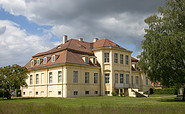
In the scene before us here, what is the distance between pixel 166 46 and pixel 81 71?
16.7m

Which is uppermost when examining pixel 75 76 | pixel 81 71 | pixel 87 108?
pixel 81 71

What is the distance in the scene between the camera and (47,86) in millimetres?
38656

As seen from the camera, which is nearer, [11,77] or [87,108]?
[87,108]

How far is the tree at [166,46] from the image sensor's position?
24.2m

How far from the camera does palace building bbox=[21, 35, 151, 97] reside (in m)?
36.1

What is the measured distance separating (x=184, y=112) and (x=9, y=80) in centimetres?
2688

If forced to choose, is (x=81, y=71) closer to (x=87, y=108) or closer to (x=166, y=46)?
(x=166, y=46)

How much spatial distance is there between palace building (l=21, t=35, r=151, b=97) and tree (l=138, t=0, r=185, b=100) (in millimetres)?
13079

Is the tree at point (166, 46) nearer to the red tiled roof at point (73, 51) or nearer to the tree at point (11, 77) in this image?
the red tiled roof at point (73, 51)

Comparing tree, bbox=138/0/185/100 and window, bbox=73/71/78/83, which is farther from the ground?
tree, bbox=138/0/185/100

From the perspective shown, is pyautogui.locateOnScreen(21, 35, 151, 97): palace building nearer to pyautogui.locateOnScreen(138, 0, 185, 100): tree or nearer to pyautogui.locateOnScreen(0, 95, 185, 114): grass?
pyautogui.locateOnScreen(138, 0, 185, 100): tree

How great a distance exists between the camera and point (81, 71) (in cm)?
3725

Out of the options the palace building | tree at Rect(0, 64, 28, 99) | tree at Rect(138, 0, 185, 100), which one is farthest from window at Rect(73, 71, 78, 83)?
tree at Rect(138, 0, 185, 100)

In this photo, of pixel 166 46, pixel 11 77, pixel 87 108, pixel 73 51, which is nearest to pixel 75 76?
pixel 73 51
